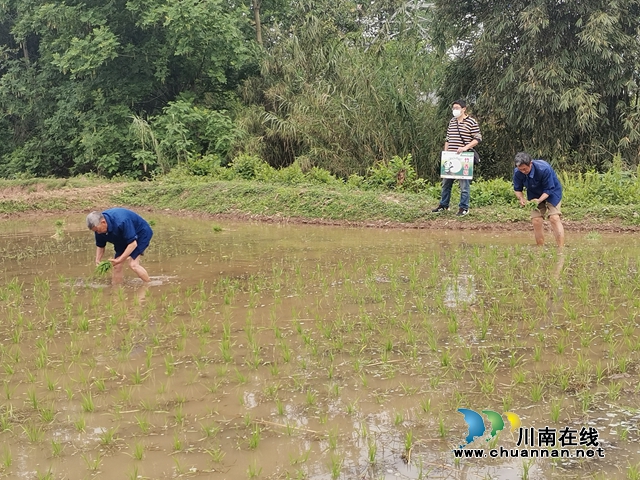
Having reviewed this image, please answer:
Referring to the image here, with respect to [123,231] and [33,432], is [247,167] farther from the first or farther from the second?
[33,432]

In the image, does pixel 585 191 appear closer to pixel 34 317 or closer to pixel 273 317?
pixel 273 317

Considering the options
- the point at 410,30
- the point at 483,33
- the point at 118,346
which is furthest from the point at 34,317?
the point at 410,30

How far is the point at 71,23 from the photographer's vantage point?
18.2 meters

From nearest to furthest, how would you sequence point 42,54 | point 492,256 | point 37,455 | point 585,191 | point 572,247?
point 37,455 → point 492,256 → point 572,247 → point 585,191 → point 42,54

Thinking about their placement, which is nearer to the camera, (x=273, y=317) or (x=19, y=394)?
(x=19, y=394)

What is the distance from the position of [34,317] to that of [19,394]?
1.90 m

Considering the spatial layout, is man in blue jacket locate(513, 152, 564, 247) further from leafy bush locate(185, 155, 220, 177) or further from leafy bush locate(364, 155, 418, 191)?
leafy bush locate(185, 155, 220, 177)

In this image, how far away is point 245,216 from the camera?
13.1m

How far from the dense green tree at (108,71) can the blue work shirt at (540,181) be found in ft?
36.1

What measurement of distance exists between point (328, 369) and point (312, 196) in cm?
856

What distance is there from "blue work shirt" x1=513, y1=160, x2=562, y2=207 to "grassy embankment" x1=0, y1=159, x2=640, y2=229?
8.02ft

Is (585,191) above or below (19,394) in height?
above

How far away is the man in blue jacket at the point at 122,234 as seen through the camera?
6695mm

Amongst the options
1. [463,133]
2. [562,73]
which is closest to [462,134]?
[463,133]
